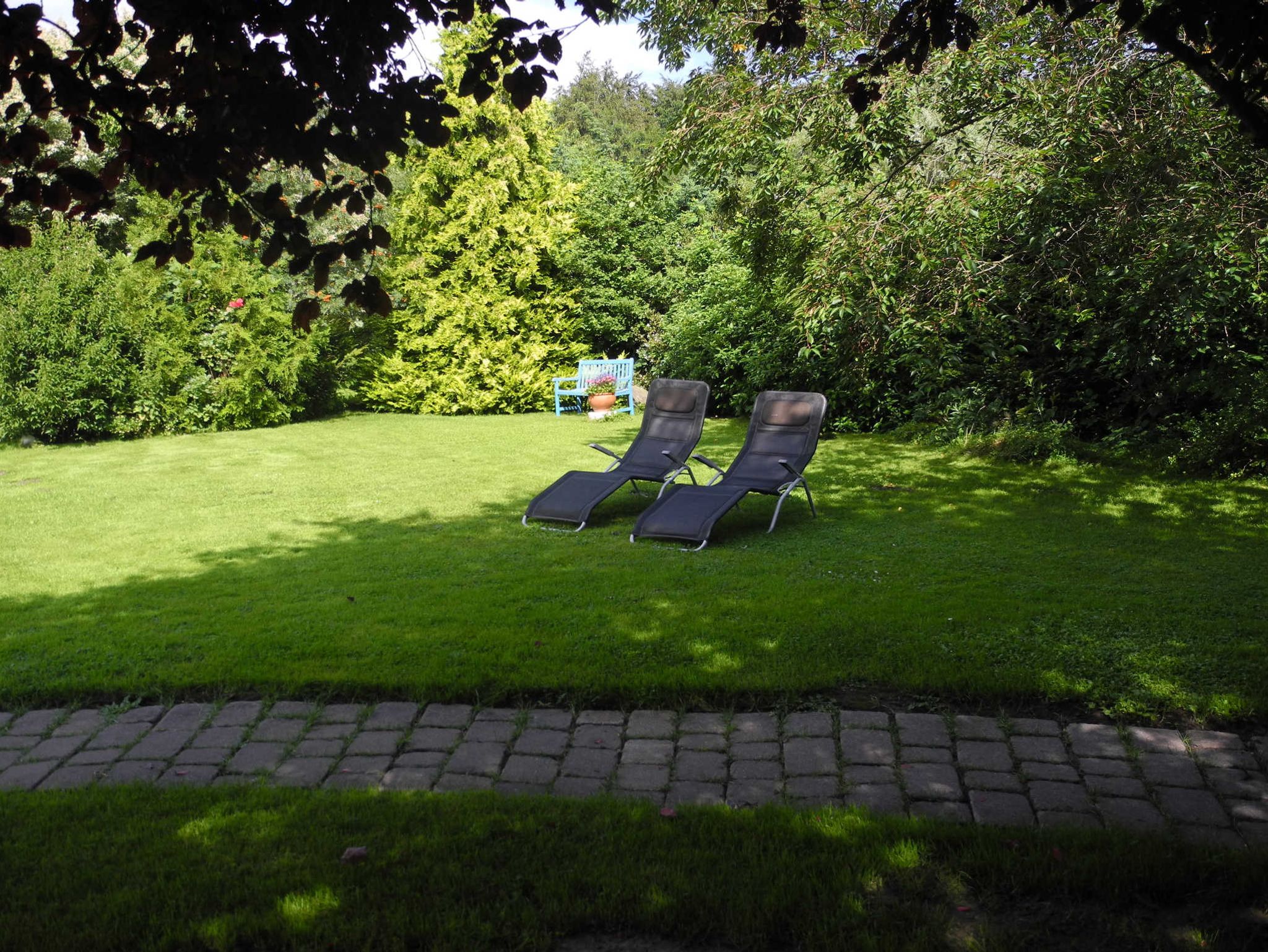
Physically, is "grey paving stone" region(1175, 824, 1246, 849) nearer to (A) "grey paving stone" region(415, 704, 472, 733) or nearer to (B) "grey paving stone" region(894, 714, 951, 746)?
(B) "grey paving stone" region(894, 714, 951, 746)

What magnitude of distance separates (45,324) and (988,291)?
11430 mm

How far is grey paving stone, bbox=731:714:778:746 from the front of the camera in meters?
4.03

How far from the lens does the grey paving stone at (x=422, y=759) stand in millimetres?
3863

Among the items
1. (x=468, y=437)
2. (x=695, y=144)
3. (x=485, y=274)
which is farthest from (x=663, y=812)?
(x=485, y=274)

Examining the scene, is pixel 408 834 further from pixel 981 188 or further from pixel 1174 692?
pixel 981 188

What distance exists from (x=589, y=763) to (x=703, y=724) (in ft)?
1.88

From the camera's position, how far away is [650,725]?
13.7 feet

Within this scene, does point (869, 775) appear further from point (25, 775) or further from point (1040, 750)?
point (25, 775)

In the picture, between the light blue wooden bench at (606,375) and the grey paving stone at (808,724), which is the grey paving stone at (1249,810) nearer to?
the grey paving stone at (808,724)

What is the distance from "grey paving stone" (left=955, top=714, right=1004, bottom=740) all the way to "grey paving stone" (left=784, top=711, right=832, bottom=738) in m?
0.51

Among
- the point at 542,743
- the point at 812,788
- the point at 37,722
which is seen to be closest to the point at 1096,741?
the point at 812,788

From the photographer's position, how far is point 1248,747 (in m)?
3.84

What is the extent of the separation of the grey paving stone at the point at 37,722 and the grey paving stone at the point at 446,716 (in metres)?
1.57

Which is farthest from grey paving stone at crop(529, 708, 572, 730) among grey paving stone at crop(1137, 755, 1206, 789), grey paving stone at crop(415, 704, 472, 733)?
grey paving stone at crop(1137, 755, 1206, 789)
